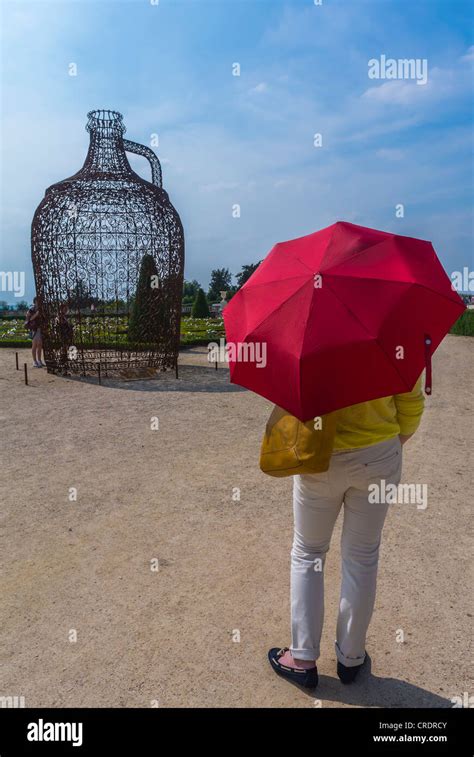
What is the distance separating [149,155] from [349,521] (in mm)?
12939

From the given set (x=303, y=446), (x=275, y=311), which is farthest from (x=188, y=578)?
(x=275, y=311)

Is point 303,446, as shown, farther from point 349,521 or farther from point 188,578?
point 188,578

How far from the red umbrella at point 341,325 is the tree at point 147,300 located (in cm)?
926

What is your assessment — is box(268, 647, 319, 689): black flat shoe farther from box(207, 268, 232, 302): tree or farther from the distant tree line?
box(207, 268, 232, 302): tree

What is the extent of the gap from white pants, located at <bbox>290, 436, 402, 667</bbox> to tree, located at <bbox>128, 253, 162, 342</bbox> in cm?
930

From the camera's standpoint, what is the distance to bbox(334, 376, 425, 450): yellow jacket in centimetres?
233

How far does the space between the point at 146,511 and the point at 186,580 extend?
1.21m

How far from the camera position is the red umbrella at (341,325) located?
2.02 metres

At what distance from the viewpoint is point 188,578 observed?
143 inches

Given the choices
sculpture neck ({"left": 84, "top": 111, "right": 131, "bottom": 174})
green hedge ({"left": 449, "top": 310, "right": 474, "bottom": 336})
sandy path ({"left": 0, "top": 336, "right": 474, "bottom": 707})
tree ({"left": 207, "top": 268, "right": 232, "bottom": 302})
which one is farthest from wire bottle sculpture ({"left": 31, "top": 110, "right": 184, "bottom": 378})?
tree ({"left": 207, "top": 268, "right": 232, "bottom": 302})

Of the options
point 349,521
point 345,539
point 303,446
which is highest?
point 303,446
